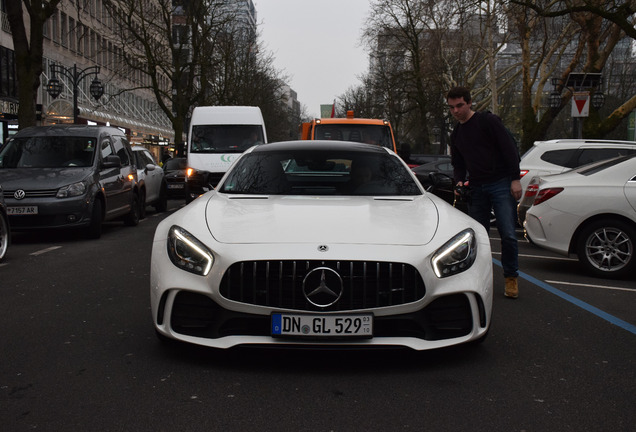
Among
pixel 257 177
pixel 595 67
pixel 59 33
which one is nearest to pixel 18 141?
pixel 257 177

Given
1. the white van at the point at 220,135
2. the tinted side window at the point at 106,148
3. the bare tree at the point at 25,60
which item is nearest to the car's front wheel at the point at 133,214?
the tinted side window at the point at 106,148

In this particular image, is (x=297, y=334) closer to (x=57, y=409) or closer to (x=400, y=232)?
(x=400, y=232)

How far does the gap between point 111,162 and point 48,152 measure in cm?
102

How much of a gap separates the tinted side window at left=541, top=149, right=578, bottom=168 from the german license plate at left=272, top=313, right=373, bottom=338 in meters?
9.82

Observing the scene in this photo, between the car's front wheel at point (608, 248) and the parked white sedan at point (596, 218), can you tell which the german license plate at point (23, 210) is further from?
the car's front wheel at point (608, 248)

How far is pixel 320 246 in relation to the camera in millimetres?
4289

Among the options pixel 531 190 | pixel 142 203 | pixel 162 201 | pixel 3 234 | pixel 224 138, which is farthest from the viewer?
pixel 224 138

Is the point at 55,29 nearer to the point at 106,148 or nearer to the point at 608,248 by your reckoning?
the point at 106,148

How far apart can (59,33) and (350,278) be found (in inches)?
1756

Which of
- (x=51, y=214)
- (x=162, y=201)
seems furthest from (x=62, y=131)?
(x=162, y=201)

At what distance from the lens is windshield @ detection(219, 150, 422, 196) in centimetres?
563

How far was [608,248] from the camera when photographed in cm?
842

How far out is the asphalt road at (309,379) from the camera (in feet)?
11.7

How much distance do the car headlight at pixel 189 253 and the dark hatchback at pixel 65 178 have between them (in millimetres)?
7208
